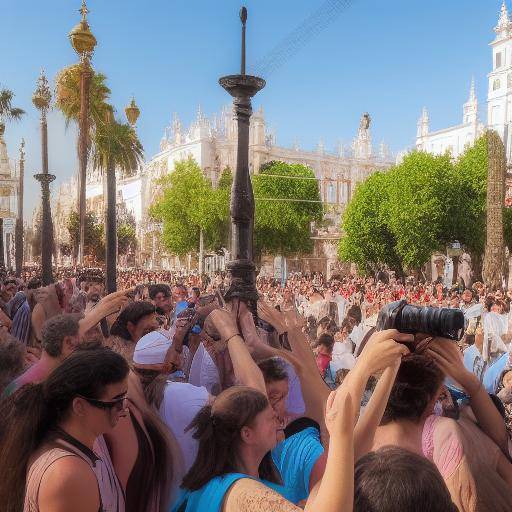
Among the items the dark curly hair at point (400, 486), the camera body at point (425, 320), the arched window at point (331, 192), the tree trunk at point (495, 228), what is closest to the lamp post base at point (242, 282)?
the camera body at point (425, 320)

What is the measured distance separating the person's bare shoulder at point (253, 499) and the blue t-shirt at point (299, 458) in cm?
75

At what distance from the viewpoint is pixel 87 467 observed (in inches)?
93.7

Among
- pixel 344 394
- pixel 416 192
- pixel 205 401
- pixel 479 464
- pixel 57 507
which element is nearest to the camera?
pixel 344 394

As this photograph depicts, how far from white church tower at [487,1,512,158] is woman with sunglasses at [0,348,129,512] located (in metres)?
74.1

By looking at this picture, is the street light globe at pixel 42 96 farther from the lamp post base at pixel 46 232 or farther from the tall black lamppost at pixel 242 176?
the tall black lamppost at pixel 242 176

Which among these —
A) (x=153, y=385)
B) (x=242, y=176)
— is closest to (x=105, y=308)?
(x=153, y=385)

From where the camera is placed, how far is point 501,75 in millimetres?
72312

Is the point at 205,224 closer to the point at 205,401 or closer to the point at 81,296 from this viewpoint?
the point at 81,296

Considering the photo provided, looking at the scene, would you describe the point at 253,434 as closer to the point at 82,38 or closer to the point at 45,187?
the point at 82,38

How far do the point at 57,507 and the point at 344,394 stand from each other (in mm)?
1032

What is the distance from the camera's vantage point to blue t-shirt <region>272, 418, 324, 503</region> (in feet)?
9.62

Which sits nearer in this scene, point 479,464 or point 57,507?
point 57,507

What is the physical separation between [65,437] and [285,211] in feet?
180

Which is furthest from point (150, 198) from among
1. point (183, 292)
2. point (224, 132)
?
A: point (183, 292)
